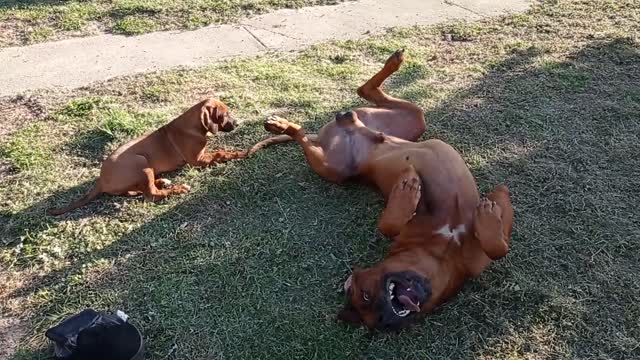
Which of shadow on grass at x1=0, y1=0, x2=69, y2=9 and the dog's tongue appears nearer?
the dog's tongue

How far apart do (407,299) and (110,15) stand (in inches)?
188

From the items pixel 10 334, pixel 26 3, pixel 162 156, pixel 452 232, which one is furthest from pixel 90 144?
pixel 26 3

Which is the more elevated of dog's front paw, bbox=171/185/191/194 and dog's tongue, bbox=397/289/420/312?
dog's tongue, bbox=397/289/420/312

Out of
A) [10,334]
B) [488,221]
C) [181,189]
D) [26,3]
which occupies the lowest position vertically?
[10,334]

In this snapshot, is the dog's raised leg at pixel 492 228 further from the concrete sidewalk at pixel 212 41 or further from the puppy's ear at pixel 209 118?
the concrete sidewalk at pixel 212 41

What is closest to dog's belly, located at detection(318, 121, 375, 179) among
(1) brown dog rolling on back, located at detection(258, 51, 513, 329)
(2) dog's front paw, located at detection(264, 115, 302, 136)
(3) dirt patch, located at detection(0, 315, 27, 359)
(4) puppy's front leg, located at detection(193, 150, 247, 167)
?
(1) brown dog rolling on back, located at detection(258, 51, 513, 329)

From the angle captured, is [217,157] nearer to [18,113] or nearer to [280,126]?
[280,126]

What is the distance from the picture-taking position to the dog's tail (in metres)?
3.94

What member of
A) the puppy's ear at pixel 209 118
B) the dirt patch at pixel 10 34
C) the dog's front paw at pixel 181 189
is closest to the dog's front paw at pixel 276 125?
the puppy's ear at pixel 209 118

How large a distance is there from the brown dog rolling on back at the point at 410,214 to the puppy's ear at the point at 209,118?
598mm

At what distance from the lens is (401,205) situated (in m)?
3.38

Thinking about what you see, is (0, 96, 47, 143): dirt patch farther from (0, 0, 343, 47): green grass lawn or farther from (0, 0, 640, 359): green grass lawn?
(0, 0, 343, 47): green grass lawn

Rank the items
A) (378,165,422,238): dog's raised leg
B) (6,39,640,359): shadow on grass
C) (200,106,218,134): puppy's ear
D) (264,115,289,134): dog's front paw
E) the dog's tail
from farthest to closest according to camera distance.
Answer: (264,115,289,134): dog's front paw, (200,106,218,134): puppy's ear, the dog's tail, (378,165,422,238): dog's raised leg, (6,39,640,359): shadow on grass

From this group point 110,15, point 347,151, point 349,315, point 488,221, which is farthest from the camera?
point 110,15
